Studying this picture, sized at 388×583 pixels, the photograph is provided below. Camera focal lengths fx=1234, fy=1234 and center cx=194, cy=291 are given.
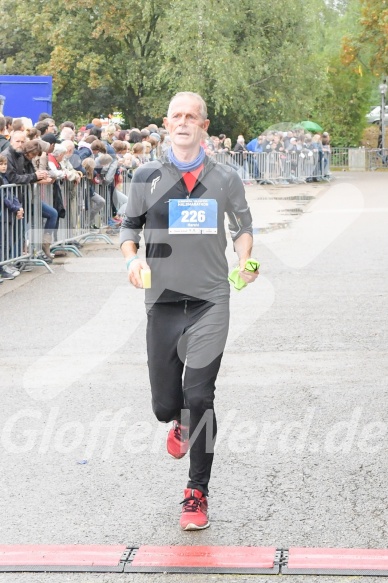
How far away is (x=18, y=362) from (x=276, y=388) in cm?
215

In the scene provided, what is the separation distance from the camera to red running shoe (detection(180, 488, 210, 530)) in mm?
5207

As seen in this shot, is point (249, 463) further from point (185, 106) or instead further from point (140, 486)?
point (185, 106)

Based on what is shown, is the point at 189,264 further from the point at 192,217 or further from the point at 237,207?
the point at 237,207

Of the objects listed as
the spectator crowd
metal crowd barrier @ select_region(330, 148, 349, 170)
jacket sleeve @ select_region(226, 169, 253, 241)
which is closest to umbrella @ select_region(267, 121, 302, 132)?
metal crowd barrier @ select_region(330, 148, 349, 170)

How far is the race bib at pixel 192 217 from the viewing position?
5371 millimetres

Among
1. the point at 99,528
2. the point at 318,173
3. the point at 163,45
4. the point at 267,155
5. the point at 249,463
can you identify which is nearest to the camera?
the point at 99,528

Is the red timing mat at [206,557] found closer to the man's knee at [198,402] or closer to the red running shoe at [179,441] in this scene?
the man's knee at [198,402]

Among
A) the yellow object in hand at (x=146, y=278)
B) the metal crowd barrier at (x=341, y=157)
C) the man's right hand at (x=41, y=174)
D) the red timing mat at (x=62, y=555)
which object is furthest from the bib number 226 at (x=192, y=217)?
the metal crowd barrier at (x=341, y=157)

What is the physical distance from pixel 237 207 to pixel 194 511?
1.36 m

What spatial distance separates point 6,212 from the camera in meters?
13.8

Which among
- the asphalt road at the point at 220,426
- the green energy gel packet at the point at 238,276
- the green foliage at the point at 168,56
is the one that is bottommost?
the asphalt road at the point at 220,426

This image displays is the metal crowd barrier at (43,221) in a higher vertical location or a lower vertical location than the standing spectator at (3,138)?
lower

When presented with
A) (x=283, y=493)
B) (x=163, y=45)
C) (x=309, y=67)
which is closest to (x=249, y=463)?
(x=283, y=493)

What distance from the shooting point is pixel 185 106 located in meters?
5.36
